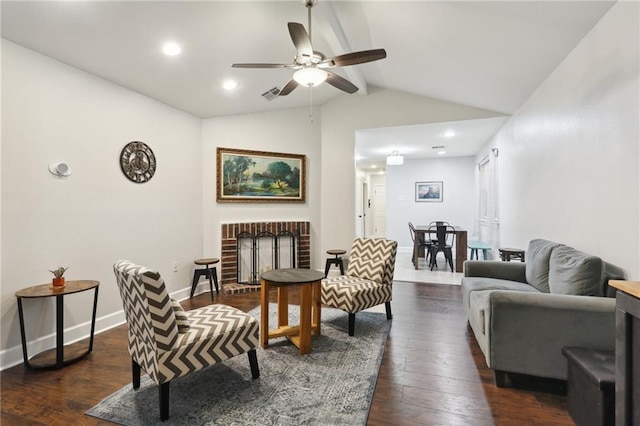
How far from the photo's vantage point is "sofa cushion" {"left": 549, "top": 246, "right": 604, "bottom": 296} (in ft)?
6.66

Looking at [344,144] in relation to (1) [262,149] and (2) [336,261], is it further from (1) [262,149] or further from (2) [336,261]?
(2) [336,261]

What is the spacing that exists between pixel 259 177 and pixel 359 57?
116 inches

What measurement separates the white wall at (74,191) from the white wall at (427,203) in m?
6.00

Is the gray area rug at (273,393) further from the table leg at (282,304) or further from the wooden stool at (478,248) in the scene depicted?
the wooden stool at (478,248)

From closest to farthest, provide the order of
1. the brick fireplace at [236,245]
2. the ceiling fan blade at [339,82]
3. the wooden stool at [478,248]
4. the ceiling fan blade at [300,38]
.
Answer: the ceiling fan blade at [300,38] → the ceiling fan blade at [339,82] → the brick fireplace at [236,245] → the wooden stool at [478,248]

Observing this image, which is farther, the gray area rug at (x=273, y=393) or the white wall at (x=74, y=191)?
the white wall at (x=74, y=191)

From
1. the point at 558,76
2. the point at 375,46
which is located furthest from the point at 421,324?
the point at 375,46

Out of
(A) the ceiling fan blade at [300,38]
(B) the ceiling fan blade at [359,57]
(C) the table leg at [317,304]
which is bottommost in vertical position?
(C) the table leg at [317,304]

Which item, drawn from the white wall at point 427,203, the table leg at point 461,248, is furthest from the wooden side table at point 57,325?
the white wall at point 427,203

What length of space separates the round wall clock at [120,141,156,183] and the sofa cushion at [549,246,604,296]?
13.9ft

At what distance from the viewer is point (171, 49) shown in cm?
291

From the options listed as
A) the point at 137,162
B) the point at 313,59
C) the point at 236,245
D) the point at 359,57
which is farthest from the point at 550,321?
the point at 137,162

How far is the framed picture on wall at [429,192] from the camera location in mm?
8133

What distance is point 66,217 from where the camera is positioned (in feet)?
9.21
